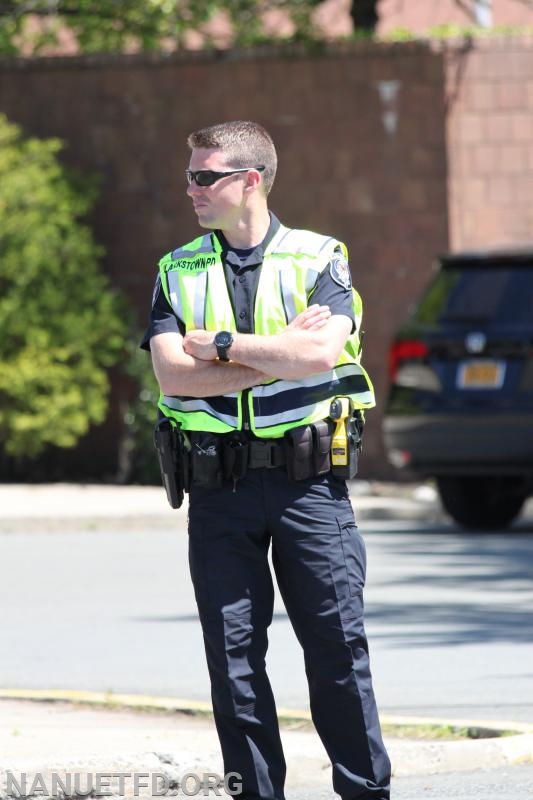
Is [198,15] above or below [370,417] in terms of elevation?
above

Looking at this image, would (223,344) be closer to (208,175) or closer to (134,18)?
(208,175)

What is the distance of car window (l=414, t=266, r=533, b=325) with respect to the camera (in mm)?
13008

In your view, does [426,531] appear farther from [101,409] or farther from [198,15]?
[198,15]

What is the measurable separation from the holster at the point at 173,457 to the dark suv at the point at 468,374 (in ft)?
25.5

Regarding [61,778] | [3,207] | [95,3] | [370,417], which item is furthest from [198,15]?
[61,778]

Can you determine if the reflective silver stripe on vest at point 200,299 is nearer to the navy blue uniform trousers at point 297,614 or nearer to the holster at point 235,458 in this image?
the holster at point 235,458

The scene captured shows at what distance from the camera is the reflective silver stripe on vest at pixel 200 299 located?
5113mm

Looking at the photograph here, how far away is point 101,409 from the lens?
1769 cm

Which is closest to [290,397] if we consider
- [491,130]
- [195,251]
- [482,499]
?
[195,251]

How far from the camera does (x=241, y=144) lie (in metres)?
5.11

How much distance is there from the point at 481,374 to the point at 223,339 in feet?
26.2

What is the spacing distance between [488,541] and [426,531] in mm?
1047

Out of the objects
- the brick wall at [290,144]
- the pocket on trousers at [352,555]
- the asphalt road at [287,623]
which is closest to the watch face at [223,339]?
the pocket on trousers at [352,555]
